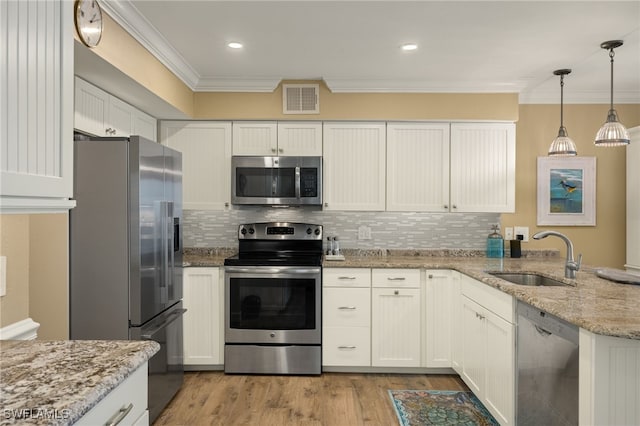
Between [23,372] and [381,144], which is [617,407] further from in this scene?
[381,144]

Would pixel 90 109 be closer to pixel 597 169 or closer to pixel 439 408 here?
pixel 439 408

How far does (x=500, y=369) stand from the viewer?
2.41 meters

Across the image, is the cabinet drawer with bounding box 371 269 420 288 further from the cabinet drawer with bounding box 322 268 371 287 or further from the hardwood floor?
the hardwood floor

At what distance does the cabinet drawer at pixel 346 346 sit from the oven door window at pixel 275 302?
0.18 m

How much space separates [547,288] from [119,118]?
293cm

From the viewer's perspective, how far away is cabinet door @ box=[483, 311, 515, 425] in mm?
2264

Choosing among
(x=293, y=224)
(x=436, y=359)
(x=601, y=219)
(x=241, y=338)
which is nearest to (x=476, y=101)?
(x=601, y=219)

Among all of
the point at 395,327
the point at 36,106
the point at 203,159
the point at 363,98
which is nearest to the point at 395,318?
the point at 395,327

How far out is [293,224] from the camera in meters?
3.92

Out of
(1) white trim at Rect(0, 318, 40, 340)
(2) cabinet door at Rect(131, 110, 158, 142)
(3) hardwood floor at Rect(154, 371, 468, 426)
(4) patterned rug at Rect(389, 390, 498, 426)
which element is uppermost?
(2) cabinet door at Rect(131, 110, 158, 142)

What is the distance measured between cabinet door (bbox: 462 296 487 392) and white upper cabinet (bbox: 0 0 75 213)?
2476mm

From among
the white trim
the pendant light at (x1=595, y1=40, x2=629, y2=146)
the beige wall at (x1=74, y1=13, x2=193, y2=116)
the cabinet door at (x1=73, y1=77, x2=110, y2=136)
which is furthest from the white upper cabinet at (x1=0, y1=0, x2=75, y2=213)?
the pendant light at (x1=595, y1=40, x2=629, y2=146)

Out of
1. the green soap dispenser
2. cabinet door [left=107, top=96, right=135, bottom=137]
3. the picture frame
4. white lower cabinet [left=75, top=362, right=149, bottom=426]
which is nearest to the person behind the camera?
white lower cabinet [left=75, top=362, right=149, bottom=426]

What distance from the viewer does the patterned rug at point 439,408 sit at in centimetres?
268
